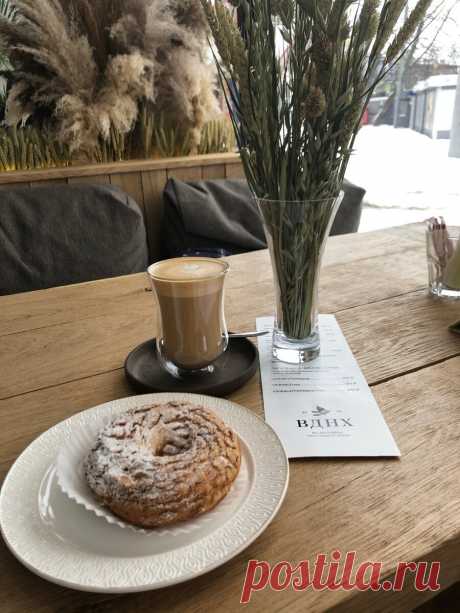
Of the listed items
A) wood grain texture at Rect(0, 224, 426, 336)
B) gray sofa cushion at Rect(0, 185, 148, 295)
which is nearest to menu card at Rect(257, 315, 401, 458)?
wood grain texture at Rect(0, 224, 426, 336)

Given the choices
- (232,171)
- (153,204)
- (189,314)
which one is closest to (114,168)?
(153,204)

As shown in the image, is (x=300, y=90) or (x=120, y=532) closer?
(x=120, y=532)

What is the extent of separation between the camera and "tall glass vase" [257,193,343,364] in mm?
729

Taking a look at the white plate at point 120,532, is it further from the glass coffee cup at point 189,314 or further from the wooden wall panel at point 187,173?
the wooden wall panel at point 187,173

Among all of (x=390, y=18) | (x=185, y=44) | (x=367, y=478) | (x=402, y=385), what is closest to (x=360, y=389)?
(x=402, y=385)

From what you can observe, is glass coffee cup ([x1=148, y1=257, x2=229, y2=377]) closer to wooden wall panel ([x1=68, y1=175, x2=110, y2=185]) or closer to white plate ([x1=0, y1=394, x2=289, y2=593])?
white plate ([x1=0, y1=394, x2=289, y2=593])

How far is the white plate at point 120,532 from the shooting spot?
434mm

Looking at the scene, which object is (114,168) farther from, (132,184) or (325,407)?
(325,407)

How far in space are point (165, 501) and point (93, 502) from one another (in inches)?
3.4

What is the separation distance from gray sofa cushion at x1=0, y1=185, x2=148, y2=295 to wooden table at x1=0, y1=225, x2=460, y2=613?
24.4 inches

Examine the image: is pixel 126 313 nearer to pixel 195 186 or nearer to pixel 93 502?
pixel 93 502

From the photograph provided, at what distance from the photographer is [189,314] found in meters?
0.75

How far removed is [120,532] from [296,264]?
1.47 feet

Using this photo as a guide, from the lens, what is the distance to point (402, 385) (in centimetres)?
76
